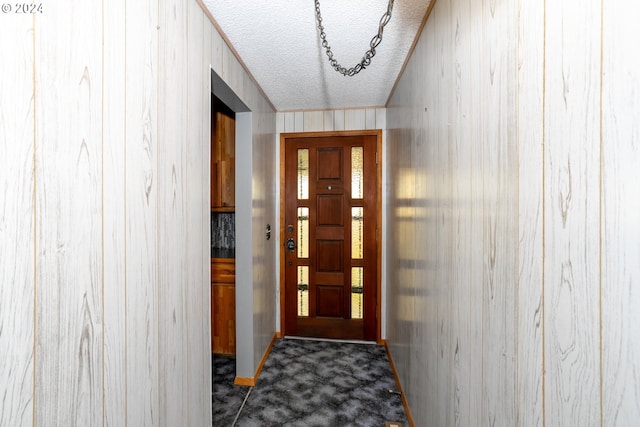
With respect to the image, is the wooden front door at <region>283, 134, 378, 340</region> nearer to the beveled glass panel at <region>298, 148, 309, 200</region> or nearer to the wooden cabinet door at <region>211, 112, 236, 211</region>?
the beveled glass panel at <region>298, 148, 309, 200</region>

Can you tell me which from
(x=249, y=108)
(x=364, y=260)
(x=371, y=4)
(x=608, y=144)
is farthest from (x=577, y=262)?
(x=364, y=260)

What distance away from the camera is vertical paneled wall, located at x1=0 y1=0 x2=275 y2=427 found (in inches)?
28.2

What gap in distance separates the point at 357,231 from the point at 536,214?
8.31 ft

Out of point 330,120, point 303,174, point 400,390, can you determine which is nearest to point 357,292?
point 400,390

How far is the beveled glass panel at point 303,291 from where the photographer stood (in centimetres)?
336

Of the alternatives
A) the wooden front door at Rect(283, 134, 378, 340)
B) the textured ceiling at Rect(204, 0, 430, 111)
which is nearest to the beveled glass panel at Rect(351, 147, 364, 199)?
the wooden front door at Rect(283, 134, 378, 340)

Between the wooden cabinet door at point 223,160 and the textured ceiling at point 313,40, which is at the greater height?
the textured ceiling at point 313,40

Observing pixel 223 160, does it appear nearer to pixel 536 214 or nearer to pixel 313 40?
pixel 313 40

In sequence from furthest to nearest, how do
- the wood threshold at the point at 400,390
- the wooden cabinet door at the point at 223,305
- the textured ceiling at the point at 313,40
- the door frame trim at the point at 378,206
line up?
the door frame trim at the point at 378,206 → the wooden cabinet door at the point at 223,305 → the wood threshold at the point at 400,390 → the textured ceiling at the point at 313,40

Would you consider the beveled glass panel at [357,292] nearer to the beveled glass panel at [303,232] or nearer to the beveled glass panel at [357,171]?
the beveled glass panel at [303,232]

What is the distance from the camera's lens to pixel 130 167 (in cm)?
108

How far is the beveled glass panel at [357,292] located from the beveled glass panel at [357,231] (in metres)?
0.17

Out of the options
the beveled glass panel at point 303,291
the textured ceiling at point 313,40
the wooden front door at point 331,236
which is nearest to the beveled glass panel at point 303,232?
the wooden front door at point 331,236

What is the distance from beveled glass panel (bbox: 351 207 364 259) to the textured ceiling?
3.88 ft
